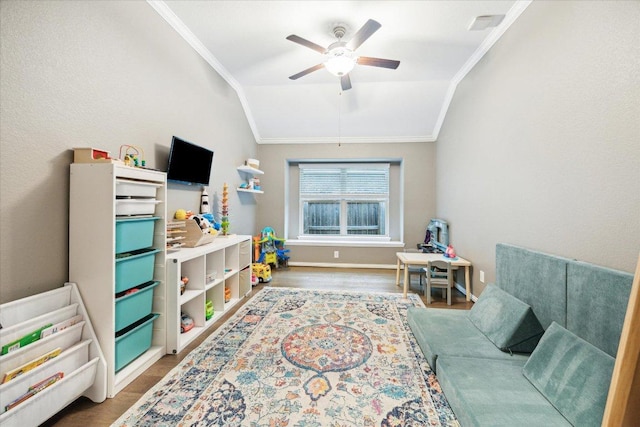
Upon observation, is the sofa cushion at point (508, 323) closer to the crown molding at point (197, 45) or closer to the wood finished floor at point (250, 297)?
the wood finished floor at point (250, 297)

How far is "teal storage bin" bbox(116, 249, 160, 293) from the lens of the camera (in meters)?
1.69

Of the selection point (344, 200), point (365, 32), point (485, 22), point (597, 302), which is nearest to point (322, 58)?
point (365, 32)

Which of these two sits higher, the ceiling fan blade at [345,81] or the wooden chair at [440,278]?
the ceiling fan blade at [345,81]

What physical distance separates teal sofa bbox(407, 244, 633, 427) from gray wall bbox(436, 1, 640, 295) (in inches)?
7.5

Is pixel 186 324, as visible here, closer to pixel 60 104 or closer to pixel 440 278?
pixel 60 104

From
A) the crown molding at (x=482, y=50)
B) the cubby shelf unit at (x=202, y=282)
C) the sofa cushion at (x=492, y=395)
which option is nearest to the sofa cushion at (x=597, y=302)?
the sofa cushion at (x=492, y=395)

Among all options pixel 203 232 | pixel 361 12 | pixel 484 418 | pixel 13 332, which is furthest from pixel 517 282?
pixel 13 332

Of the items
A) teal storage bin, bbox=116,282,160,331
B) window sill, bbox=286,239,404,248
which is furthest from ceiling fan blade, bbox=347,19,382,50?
window sill, bbox=286,239,404,248

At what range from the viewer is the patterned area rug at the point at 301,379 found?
1446 mm

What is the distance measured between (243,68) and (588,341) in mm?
4031

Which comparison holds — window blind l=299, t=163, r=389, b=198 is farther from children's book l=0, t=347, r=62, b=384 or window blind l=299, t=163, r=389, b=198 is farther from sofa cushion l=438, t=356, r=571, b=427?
children's book l=0, t=347, r=62, b=384

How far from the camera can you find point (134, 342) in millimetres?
1840

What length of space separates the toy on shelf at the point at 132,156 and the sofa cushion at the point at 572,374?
2760 mm

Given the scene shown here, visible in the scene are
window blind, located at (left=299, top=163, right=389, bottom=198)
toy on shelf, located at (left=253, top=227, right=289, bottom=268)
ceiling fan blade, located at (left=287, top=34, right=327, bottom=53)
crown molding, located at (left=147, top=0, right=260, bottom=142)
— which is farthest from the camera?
window blind, located at (left=299, top=163, right=389, bottom=198)
